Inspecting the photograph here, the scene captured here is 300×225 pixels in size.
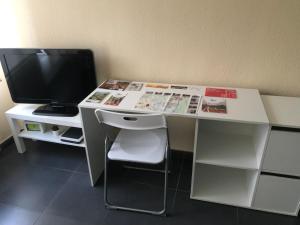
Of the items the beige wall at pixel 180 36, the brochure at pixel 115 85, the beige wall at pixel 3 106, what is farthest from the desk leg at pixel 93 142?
the beige wall at pixel 3 106

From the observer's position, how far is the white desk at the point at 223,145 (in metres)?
1.48

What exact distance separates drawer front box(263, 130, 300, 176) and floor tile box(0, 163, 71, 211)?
1.51 meters

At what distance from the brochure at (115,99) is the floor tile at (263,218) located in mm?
1119

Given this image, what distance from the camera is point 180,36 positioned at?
1.73m

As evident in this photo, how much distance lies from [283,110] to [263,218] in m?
0.74

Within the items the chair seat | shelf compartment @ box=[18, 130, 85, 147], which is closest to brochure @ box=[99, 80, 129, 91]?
the chair seat

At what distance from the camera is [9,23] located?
203 cm

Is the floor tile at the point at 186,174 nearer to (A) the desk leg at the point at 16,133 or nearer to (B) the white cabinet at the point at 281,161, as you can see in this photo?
(B) the white cabinet at the point at 281,161

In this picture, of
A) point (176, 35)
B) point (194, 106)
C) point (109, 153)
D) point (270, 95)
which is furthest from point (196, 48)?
point (109, 153)

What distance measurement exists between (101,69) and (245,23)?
1.12 m

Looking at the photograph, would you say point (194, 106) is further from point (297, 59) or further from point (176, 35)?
point (297, 59)

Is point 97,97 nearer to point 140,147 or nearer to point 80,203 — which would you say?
point 140,147

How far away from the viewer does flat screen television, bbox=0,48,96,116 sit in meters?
1.85

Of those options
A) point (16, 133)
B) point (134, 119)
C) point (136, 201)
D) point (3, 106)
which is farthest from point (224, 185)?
point (3, 106)
